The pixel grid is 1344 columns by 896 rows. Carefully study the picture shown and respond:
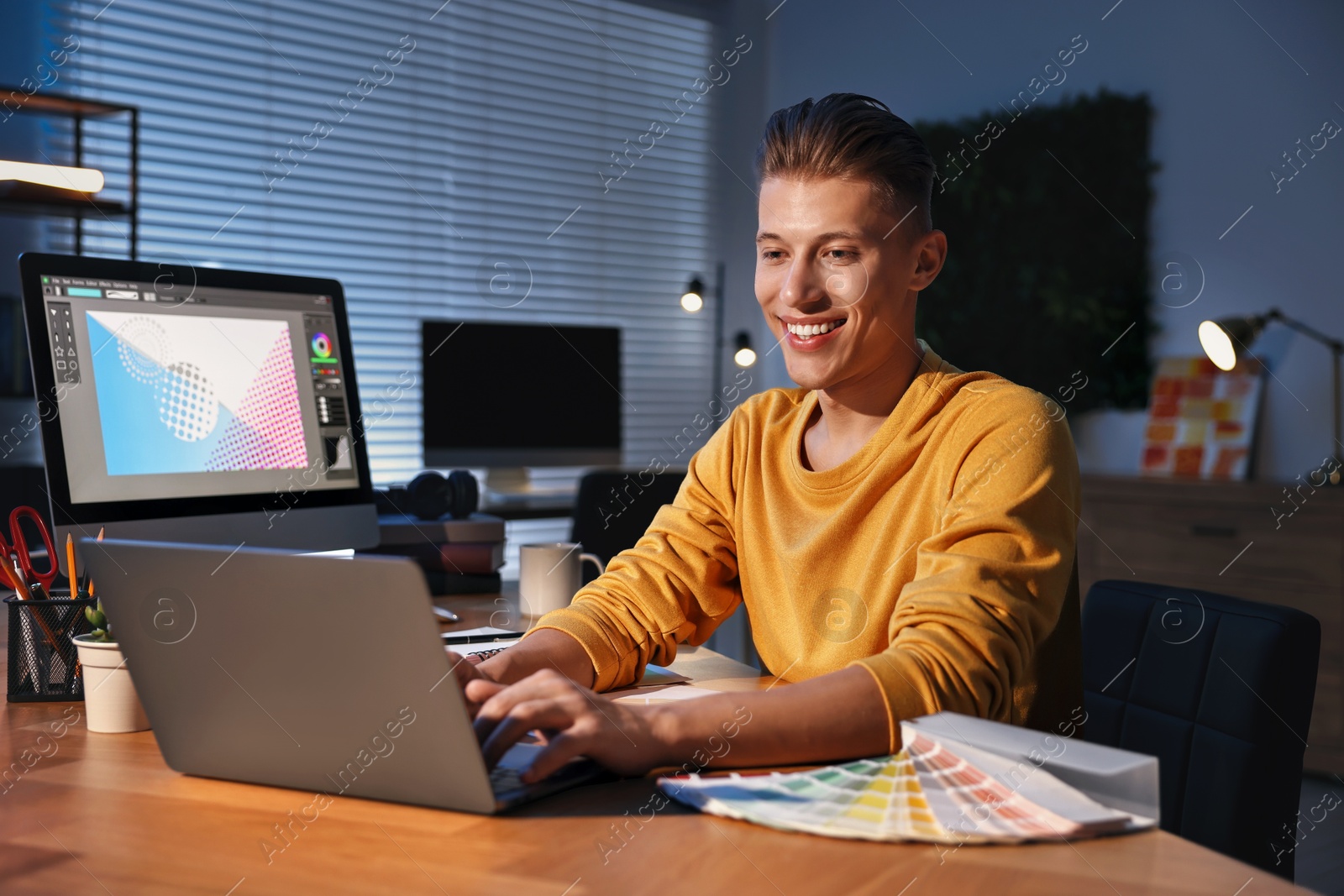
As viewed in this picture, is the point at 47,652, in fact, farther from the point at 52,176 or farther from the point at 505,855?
the point at 52,176

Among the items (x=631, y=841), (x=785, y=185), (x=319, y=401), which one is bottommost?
(x=631, y=841)

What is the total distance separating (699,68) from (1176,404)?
2.71 meters

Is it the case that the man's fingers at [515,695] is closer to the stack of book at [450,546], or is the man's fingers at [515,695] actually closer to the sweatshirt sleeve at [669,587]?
the sweatshirt sleeve at [669,587]

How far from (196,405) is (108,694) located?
588 mm

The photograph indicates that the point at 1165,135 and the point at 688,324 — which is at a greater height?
the point at 1165,135

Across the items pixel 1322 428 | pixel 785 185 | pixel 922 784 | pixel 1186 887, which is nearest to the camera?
pixel 1186 887

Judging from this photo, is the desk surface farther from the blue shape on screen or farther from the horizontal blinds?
the horizontal blinds

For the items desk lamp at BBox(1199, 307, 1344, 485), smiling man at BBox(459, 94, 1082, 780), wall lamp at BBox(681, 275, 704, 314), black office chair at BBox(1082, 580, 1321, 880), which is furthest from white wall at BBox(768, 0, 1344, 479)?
smiling man at BBox(459, 94, 1082, 780)

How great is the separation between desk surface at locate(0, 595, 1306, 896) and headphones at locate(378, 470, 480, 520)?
3.55ft

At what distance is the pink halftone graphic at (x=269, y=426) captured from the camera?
1549mm

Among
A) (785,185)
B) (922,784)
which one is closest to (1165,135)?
(785,185)

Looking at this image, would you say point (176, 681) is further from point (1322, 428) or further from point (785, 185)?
point (1322, 428)

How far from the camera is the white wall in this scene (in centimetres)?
354

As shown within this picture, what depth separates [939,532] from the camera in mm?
1077
